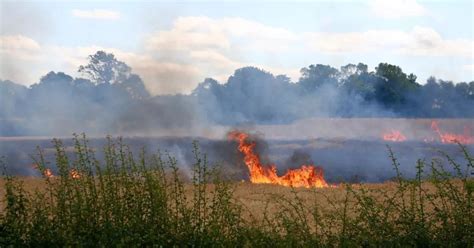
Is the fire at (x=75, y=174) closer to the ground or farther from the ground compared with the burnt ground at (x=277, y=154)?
farther from the ground

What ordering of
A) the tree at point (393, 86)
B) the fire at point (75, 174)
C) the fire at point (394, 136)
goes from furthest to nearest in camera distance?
1. the tree at point (393, 86)
2. the fire at point (394, 136)
3. the fire at point (75, 174)

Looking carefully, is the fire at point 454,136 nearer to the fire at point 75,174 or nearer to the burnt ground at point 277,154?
the burnt ground at point 277,154

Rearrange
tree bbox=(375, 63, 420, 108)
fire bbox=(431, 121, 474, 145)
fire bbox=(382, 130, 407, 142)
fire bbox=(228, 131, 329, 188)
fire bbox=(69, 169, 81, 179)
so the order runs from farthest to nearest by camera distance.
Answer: tree bbox=(375, 63, 420, 108) < fire bbox=(382, 130, 407, 142) < fire bbox=(431, 121, 474, 145) < fire bbox=(228, 131, 329, 188) < fire bbox=(69, 169, 81, 179)

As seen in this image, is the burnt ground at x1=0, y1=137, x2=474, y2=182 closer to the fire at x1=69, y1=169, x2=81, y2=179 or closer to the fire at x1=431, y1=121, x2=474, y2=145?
the fire at x1=431, y1=121, x2=474, y2=145

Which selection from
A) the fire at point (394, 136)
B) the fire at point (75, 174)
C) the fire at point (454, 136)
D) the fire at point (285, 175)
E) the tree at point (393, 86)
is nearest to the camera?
the fire at point (75, 174)

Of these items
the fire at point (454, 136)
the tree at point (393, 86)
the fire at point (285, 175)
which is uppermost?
the tree at point (393, 86)

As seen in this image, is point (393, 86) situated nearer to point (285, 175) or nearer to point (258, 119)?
point (258, 119)


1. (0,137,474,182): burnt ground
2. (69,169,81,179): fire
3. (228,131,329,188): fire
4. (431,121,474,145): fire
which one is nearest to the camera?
(69,169,81,179): fire

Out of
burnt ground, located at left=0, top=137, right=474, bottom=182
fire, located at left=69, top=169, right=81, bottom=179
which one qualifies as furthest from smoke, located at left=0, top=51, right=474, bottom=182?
fire, located at left=69, top=169, right=81, bottom=179

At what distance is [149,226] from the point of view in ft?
32.4

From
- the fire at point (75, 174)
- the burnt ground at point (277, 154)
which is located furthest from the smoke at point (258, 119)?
the fire at point (75, 174)

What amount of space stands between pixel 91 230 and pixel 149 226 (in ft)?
3.05

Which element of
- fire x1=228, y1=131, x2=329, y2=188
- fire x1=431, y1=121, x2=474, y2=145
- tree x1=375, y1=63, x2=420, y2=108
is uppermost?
tree x1=375, y1=63, x2=420, y2=108

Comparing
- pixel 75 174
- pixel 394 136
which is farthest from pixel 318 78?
pixel 75 174
